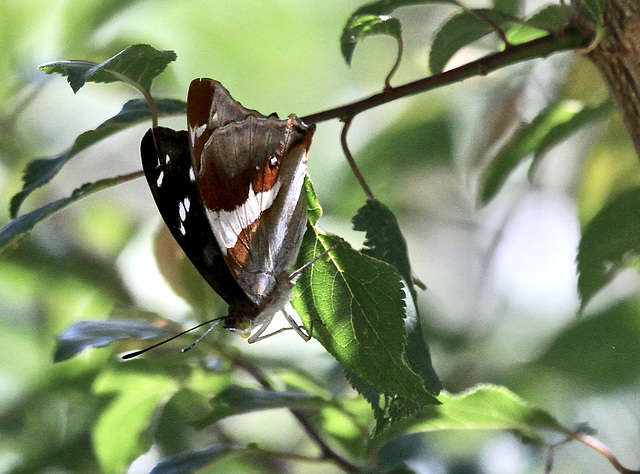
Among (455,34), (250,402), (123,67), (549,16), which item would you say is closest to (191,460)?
(250,402)

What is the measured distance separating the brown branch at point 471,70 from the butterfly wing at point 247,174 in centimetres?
5

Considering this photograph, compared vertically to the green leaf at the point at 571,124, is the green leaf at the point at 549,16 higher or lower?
higher

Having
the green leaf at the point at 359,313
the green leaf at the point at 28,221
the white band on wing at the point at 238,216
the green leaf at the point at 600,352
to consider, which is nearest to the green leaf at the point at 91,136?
the green leaf at the point at 28,221

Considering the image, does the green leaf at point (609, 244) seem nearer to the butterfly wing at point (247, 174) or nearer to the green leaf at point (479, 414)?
the green leaf at point (479, 414)

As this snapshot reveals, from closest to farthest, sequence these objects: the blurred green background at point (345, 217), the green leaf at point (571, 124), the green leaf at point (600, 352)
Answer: the green leaf at point (571, 124) < the green leaf at point (600, 352) < the blurred green background at point (345, 217)

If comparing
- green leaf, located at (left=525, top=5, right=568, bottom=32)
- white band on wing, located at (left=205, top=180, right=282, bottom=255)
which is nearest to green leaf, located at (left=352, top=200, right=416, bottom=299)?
white band on wing, located at (left=205, top=180, right=282, bottom=255)

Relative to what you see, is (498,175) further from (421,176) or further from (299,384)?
(421,176)

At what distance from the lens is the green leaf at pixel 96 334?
2.97 feet

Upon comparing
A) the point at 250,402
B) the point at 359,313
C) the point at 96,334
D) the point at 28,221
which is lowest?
the point at 250,402

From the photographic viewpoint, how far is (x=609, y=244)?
98 centimetres

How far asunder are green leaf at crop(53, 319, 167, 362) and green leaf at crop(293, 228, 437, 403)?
0.32 metres

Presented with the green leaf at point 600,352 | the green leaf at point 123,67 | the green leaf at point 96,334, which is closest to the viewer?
the green leaf at point 123,67

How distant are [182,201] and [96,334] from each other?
28 centimetres

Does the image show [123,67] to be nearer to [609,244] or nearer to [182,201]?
[182,201]
